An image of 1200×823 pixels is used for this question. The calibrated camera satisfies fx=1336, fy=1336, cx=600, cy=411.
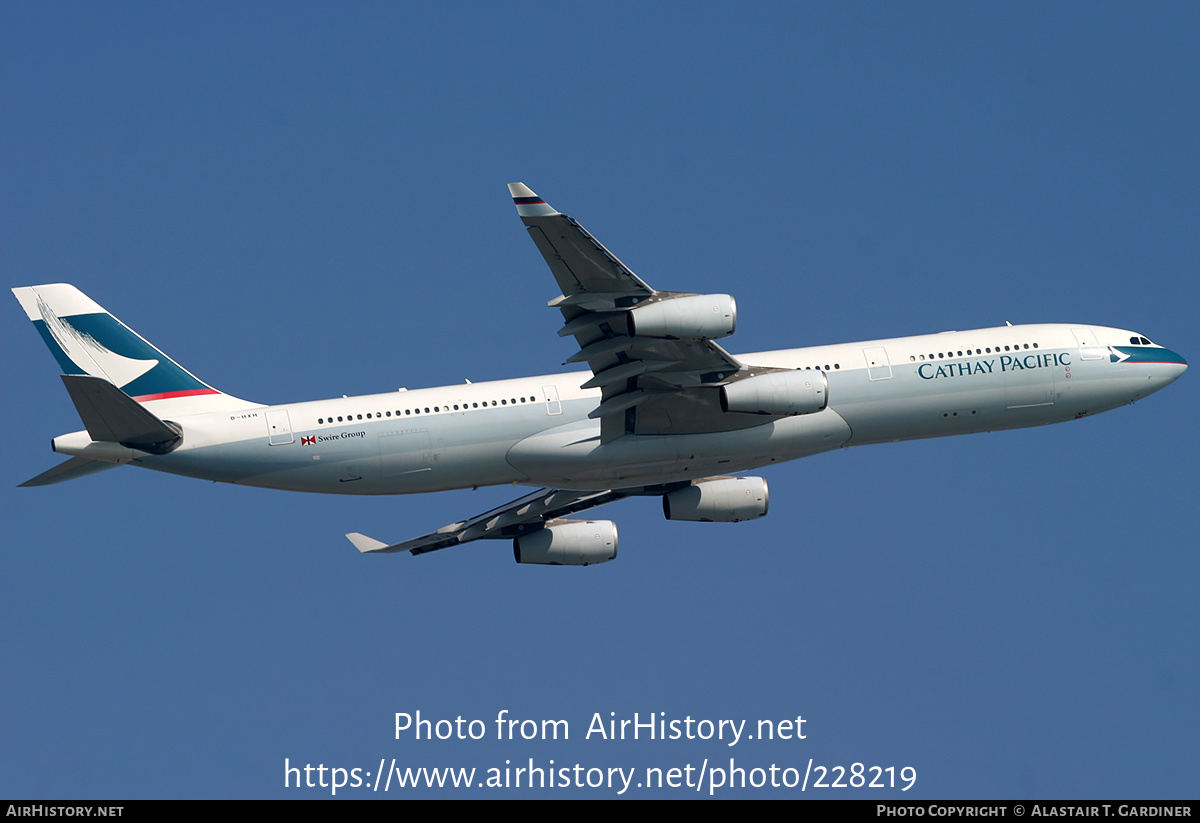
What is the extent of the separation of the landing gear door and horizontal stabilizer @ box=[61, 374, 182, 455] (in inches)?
108

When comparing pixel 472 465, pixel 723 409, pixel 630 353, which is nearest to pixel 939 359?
pixel 723 409

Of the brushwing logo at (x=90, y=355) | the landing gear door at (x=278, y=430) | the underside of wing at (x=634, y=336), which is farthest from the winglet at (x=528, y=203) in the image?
the brushwing logo at (x=90, y=355)

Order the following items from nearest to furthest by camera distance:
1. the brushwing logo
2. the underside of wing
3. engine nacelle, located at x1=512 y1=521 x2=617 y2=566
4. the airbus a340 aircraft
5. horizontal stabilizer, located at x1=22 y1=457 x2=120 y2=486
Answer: the underside of wing
the airbus a340 aircraft
horizontal stabilizer, located at x1=22 y1=457 x2=120 y2=486
the brushwing logo
engine nacelle, located at x1=512 y1=521 x2=617 y2=566

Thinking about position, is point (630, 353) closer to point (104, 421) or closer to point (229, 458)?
point (229, 458)

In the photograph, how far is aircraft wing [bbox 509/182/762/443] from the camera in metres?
35.2

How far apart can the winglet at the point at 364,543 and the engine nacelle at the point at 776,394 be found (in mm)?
14841

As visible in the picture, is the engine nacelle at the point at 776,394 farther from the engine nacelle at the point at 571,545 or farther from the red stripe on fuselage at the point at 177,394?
the red stripe on fuselage at the point at 177,394

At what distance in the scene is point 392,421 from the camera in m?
42.0

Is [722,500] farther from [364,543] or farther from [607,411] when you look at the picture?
[364,543]

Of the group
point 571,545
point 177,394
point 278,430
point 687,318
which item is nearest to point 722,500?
point 571,545

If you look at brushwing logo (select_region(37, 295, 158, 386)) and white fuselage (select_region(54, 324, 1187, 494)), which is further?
brushwing logo (select_region(37, 295, 158, 386))

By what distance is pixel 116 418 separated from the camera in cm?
3869

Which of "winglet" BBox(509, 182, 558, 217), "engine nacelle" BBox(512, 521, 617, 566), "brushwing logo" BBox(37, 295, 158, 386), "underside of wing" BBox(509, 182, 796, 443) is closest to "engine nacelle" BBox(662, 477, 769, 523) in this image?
"engine nacelle" BBox(512, 521, 617, 566)

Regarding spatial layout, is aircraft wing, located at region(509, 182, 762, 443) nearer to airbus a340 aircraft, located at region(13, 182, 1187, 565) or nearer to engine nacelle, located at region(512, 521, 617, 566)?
airbus a340 aircraft, located at region(13, 182, 1187, 565)
